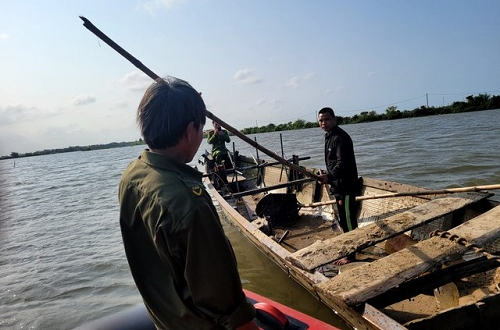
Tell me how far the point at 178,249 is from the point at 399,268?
2.70m

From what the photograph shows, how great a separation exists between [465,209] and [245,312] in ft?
15.2

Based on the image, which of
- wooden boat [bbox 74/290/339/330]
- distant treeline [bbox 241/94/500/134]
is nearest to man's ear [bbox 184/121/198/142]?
wooden boat [bbox 74/290/339/330]

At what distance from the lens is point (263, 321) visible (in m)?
2.19

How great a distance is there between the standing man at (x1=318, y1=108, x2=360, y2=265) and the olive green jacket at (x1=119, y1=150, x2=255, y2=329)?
12.7 feet

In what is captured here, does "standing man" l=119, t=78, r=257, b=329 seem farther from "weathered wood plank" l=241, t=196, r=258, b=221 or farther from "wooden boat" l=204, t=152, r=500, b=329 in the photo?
"weathered wood plank" l=241, t=196, r=258, b=221

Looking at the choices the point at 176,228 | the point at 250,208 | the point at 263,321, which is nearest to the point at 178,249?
the point at 176,228

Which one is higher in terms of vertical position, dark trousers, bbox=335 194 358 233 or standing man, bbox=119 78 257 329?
standing man, bbox=119 78 257 329

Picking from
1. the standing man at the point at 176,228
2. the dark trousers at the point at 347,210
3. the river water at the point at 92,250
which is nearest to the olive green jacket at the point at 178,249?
the standing man at the point at 176,228

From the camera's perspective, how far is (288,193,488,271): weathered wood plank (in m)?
3.75

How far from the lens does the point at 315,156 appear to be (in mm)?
22156

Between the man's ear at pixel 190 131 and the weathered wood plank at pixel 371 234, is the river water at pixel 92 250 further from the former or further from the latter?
the man's ear at pixel 190 131

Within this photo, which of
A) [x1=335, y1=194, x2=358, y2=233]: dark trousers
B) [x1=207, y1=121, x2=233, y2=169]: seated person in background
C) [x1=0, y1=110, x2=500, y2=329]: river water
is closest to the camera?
[x1=335, y1=194, x2=358, y2=233]: dark trousers

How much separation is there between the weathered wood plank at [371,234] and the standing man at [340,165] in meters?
0.89

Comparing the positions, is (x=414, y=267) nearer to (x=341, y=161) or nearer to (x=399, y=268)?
(x=399, y=268)
